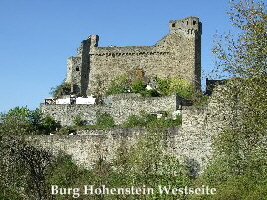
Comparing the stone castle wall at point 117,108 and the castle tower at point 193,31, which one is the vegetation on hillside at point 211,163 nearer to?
the stone castle wall at point 117,108

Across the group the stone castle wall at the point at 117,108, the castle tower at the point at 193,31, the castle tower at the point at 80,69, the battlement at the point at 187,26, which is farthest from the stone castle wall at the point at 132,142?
the battlement at the point at 187,26

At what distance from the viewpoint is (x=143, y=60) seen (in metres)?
52.2

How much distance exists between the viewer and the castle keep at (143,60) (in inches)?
1996

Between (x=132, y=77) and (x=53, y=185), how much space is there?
71.6 ft

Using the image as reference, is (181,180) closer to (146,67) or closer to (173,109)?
(173,109)

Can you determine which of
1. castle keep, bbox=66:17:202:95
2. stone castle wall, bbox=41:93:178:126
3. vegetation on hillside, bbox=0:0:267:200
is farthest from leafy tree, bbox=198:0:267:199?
castle keep, bbox=66:17:202:95

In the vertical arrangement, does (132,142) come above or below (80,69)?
below

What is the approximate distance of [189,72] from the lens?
50.3m

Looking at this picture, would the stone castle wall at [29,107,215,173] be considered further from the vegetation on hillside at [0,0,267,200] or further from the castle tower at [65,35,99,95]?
the castle tower at [65,35,99,95]

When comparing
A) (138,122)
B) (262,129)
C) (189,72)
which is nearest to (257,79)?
(262,129)

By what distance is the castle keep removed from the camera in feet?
166

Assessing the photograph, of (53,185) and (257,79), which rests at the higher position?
(257,79)

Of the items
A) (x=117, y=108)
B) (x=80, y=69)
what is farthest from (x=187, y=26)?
(x=117, y=108)

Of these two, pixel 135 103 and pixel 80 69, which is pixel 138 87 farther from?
pixel 80 69
